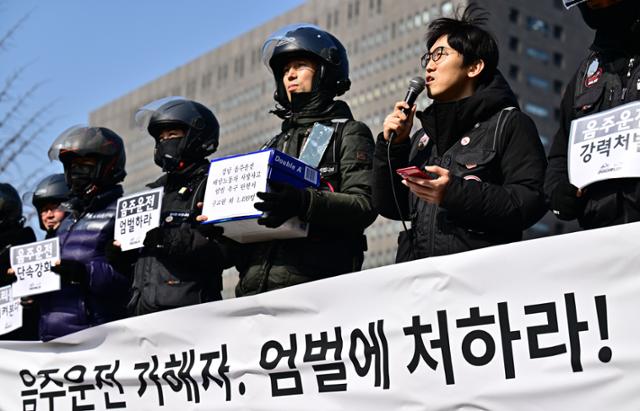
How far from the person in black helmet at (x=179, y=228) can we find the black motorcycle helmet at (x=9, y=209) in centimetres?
→ 206

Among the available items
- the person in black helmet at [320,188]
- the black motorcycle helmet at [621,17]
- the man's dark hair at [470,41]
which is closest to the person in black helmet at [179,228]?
the person in black helmet at [320,188]

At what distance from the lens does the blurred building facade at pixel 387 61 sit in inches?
3740

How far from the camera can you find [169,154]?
6.49 meters

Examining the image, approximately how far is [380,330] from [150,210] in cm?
199

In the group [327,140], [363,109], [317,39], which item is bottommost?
[327,140]

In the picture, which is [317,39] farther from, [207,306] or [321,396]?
[321,396]

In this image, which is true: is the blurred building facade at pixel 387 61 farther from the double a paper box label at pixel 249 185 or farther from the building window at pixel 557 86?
the double a paper box label at pixel 249 185

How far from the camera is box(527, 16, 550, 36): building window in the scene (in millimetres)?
96500

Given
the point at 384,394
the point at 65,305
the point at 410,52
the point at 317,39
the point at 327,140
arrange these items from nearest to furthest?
the point at 384,394
the point at 327,140
the point at 317,39
the point at 65,305
the point at 410,52

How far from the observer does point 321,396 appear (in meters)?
4.50

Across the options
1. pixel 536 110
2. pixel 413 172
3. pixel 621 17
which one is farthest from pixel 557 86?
pixel 413 172

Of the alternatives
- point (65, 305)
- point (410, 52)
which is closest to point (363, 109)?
point (410, 52)

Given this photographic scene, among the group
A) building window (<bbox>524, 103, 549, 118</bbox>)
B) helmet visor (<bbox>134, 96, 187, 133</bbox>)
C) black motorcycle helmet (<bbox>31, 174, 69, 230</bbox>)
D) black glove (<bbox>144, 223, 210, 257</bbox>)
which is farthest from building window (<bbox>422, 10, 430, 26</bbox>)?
black glove (<bbox>144, 223, 210, 257</bbox>)

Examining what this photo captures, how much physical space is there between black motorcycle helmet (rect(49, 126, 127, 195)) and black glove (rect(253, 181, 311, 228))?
253 cm
